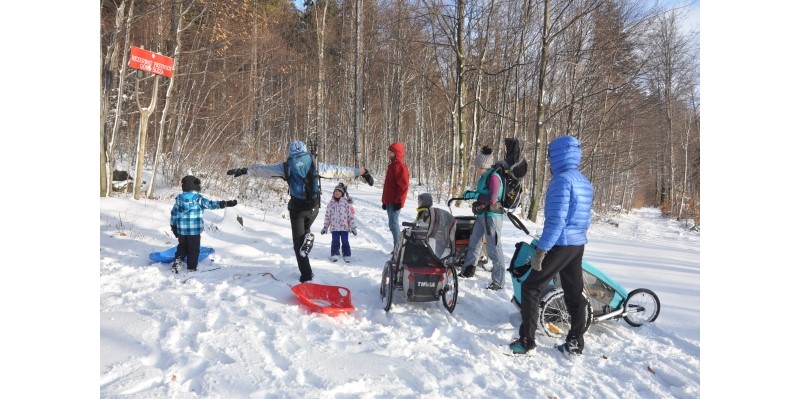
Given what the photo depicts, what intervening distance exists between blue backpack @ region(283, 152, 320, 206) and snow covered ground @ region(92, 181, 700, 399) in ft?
3.87

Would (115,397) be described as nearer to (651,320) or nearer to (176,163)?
(651,320)

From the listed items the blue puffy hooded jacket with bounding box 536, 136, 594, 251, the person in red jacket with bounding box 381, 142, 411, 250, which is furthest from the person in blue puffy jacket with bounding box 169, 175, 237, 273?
the blue puffy hooded jacket with bounding box 536, 136, 594, 251

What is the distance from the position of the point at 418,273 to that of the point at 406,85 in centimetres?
2475

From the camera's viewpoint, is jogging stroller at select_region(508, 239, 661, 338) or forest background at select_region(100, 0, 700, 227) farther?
forest background at select_region(100, 0, 700, 227)

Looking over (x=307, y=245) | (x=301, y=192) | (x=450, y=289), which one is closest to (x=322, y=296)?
(x=307, y=245)

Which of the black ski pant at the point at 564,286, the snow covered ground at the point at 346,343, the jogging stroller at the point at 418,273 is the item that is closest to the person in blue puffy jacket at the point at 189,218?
the snow covered ground at the point at 346,343

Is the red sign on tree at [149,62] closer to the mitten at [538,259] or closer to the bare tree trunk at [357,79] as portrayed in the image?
the mitten at [538,259]

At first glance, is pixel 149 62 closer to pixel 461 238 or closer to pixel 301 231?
pixel 301 231

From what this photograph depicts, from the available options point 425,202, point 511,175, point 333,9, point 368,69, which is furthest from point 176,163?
point 333,9

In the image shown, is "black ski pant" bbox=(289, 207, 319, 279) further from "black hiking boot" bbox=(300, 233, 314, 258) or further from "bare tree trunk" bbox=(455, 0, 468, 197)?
"bare tree trunk" bbox=(455, 0, 468, 197)

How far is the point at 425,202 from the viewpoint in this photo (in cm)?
577

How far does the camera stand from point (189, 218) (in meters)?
5.74

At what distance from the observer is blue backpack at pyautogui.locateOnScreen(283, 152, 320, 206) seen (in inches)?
213
